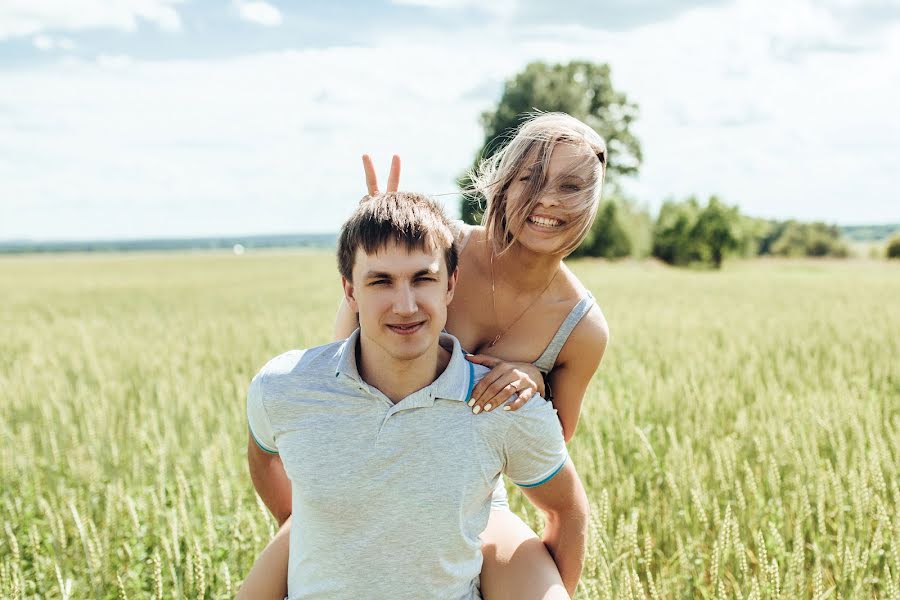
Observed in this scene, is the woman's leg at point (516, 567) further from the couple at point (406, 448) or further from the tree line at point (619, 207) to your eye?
the tree line at point (619, 207)

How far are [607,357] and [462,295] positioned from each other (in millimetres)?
4164

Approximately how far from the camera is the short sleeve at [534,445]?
6.12 ft

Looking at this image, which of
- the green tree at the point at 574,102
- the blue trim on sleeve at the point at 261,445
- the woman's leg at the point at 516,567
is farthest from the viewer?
the green tree at the point at 574,102

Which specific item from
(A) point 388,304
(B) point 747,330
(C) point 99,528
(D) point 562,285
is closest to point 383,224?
(A) point 388,304

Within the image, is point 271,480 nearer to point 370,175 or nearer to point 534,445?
point 534,445

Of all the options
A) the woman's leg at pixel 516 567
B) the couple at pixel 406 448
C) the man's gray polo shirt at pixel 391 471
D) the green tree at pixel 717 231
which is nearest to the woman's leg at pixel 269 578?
the couple at pixel 406 448

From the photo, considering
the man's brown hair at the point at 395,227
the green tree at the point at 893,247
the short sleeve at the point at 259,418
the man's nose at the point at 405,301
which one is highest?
the man's brown hair at the point at 395,227

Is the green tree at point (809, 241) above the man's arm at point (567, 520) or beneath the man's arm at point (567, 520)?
beneath

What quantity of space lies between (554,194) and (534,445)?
31.8 inches

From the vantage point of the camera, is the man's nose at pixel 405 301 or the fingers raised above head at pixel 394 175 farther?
the fingers raised above head at pixel 394 175

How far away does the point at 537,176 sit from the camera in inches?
92.0

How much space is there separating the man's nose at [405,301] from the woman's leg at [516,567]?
674 millimetres

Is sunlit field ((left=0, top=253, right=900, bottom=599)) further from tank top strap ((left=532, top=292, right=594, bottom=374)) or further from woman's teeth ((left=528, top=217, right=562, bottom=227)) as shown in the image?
woman's teeth ((left=528, top=217, right=562, bottom=227))

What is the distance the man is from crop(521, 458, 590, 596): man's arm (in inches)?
1.0
